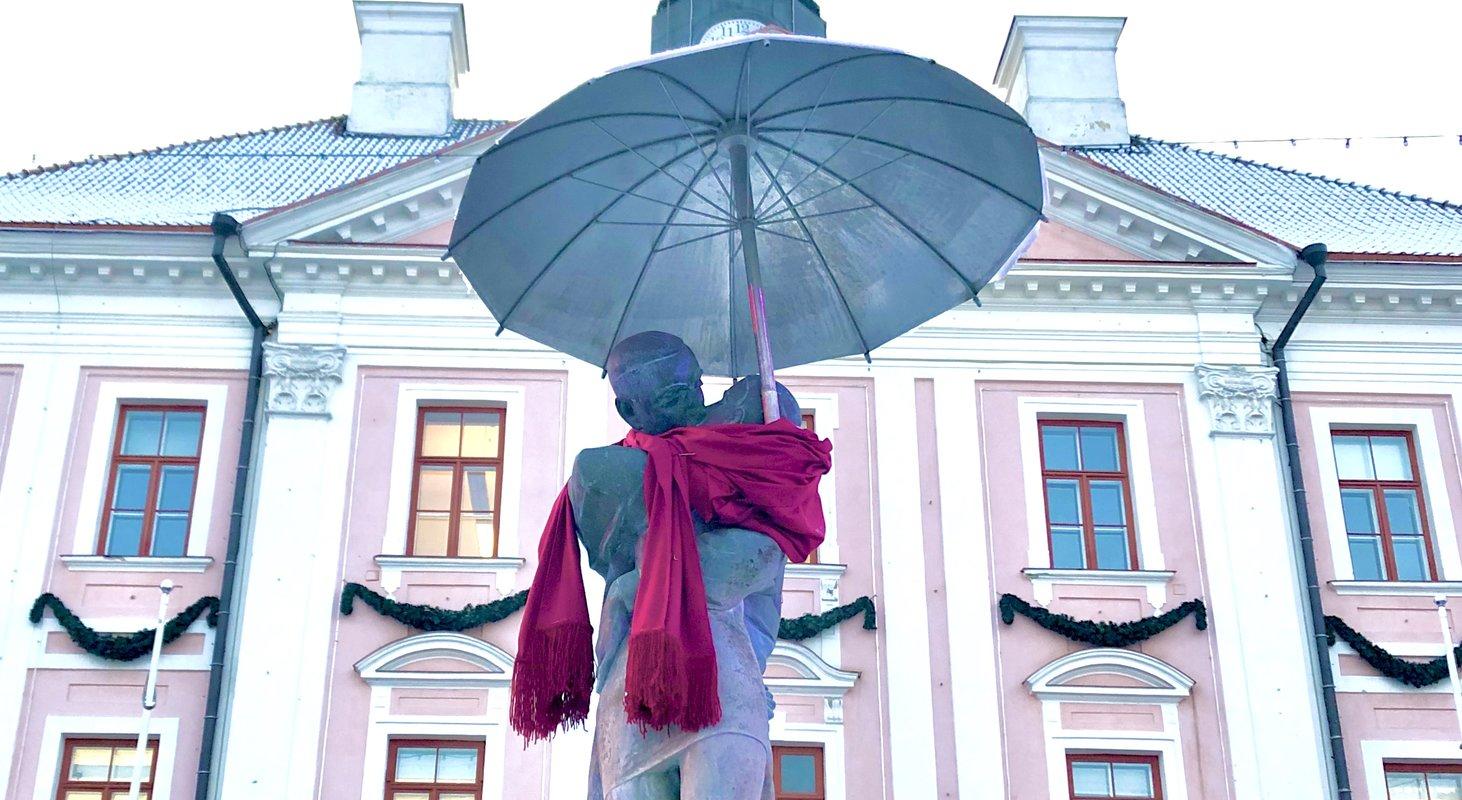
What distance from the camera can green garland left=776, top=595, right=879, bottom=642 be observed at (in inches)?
589

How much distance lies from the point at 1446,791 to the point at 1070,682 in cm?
325

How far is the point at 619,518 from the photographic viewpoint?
4.58 metres

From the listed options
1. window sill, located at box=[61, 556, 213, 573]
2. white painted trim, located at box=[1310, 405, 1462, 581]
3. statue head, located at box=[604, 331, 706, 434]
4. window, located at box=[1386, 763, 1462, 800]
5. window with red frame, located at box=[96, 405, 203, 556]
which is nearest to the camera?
statue head, located at box=[604, 331, 706, 434]

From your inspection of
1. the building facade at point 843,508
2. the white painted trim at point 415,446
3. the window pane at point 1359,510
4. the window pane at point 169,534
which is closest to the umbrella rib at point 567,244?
the building facade at point 843,508

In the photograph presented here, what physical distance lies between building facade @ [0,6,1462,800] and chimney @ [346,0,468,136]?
4.19 metres

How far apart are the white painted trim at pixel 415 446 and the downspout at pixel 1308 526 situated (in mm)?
6906

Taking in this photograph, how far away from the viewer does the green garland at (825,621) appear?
49.1 ft

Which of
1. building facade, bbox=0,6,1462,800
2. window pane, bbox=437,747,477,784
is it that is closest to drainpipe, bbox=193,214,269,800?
building facade, bbox=0,6,1462,800

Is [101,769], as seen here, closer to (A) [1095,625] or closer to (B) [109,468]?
(B) [109,468]

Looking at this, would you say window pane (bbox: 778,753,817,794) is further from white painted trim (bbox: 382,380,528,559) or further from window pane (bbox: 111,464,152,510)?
window pane (bbox: 111,464,152,510)

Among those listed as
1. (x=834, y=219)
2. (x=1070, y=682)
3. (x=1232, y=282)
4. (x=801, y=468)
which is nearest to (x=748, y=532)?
(x=801, y=468)

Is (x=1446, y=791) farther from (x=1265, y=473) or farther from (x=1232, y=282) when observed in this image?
(x=1232, y=282)

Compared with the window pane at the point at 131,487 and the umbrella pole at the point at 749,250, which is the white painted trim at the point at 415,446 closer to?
the window pane at the point at 131,487

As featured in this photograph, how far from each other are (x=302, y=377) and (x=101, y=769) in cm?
377
